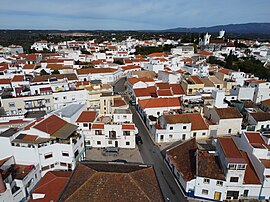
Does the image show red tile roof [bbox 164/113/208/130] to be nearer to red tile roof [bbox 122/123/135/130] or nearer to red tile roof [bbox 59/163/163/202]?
red tile roof [bbox 122/123/135/130]

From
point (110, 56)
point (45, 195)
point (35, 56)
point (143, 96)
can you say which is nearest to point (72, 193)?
point (45, 195)

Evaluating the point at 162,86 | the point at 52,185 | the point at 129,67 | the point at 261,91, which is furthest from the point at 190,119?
the point at 129,67

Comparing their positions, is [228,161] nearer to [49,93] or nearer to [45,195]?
[45,195]

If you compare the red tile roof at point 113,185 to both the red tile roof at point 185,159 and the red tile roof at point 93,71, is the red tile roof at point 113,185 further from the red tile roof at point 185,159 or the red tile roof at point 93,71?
the red tile roof at point 93,71

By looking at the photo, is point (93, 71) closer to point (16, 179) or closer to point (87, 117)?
point (87, 117)

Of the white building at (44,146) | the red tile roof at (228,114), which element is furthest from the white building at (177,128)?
the white building at (44,146)
